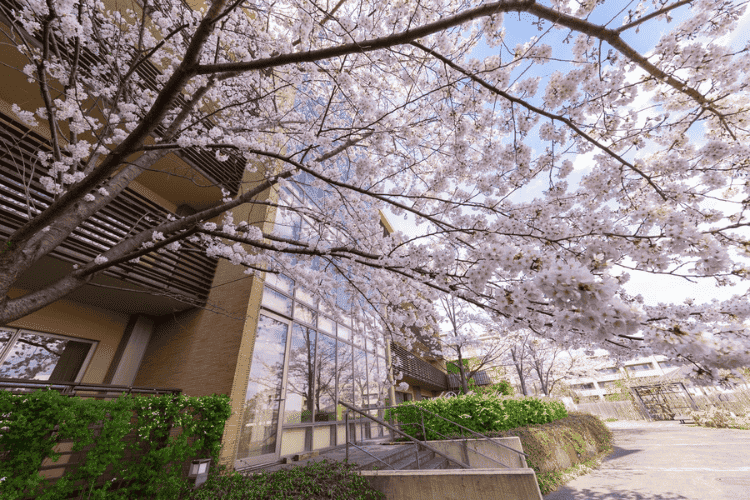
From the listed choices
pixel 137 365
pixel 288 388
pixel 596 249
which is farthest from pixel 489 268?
pixel 137 365

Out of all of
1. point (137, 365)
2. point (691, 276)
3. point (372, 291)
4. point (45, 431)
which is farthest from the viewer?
point (137, 365)

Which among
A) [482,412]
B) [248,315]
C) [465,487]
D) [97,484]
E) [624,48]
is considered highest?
[624,48]

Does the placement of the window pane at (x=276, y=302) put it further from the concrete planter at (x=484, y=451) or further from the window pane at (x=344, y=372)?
the concrete planter at (x=484, y=451)

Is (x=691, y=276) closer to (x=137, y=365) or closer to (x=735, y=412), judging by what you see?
(x=137, y=365)

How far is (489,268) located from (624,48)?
256 centimetres

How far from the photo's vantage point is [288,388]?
22.3ft

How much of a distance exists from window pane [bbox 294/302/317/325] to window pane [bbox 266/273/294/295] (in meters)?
0.49

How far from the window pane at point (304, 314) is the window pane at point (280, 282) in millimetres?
489

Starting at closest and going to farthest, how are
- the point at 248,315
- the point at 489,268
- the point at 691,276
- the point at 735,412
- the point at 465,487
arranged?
the point at 489,268 → the point at 691,276 → the point at 465,487 → the point at 248,315 → the point at 735,412

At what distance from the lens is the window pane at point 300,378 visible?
6.77 m

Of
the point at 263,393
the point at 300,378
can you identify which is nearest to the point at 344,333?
the point at 300,378

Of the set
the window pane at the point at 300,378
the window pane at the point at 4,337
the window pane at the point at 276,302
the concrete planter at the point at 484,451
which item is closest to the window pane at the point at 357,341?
the window pane at the point at 300,378

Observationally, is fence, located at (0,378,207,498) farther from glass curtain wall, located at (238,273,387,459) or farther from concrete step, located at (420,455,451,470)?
concrete step, located at (420,455,451,470)

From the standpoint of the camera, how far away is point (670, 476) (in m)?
6.35
